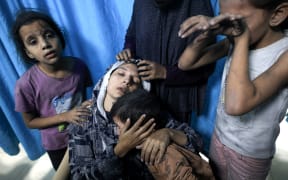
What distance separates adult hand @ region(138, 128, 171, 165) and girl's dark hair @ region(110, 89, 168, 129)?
0.22 ft

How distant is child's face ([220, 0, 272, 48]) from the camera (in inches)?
26.4

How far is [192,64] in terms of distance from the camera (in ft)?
3.09

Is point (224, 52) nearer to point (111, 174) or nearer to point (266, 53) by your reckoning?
point (266, 53)

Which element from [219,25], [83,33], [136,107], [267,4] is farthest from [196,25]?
[83,33]

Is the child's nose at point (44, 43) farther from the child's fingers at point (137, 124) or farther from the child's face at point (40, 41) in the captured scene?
the child's fingers at point (137, 124)

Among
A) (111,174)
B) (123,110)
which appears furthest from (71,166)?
(123,110)

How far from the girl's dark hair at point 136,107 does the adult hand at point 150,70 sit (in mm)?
85

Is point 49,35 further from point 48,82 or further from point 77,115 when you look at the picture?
point 77,115

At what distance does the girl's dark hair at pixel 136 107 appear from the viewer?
92 cm

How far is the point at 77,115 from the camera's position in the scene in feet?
3.59

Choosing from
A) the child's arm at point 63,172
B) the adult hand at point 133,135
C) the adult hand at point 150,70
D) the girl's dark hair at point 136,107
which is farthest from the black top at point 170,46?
the child's arm at point 63,172

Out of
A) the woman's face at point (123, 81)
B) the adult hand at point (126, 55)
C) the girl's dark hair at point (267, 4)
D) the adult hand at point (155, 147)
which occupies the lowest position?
the adult hand at point (155, 147)

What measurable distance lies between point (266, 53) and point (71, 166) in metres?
0.78

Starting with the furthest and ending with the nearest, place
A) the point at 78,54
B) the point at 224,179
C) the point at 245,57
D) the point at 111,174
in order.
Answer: the point at 78,54, the point at 224,179, the point at 111,174, the point at 245,57
